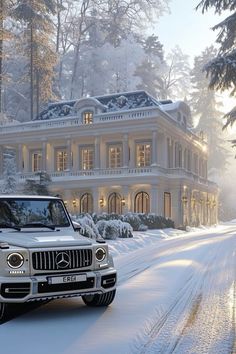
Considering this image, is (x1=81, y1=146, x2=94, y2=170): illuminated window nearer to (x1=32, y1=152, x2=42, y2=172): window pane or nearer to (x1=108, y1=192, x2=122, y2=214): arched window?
(x1=108, y1=192, x2=122, y2=214): arched window

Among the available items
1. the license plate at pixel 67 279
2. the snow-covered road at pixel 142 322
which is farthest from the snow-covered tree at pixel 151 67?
the license plate at pixel 67 279

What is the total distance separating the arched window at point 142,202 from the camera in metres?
39.8

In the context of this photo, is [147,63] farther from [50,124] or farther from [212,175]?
[50,124]

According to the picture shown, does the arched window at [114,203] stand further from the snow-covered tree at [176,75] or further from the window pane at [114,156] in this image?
the snow-covered tree at [176,75]

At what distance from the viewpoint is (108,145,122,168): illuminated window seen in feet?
140

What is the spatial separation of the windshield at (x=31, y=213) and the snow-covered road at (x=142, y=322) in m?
1.37

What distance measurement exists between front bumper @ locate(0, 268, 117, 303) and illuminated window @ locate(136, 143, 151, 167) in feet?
113

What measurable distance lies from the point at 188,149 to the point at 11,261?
139ft

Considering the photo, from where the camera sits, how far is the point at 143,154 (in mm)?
41719

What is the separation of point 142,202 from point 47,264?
33390mm

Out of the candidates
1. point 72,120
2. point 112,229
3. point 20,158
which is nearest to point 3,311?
point 112,229

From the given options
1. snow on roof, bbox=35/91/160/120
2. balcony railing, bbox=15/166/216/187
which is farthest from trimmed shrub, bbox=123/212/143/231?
snow on roof, bbox=35/91/160/120

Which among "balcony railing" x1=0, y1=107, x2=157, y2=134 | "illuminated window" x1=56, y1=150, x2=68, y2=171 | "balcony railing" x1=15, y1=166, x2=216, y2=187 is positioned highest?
"balcony railing" x1=0, y1=107, x2=157, y2=134

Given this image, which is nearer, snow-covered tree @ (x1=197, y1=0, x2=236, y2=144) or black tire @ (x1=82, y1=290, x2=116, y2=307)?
black tire @ (x1=82, y1=290, x2=116, y2=307)
